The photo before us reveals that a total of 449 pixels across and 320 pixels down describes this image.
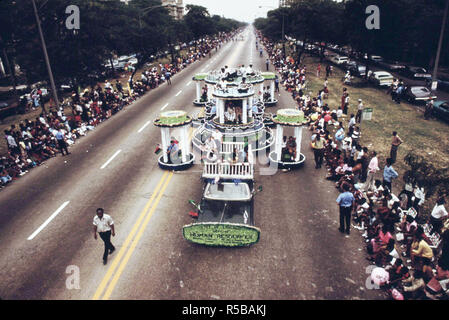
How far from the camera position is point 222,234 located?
9297mm

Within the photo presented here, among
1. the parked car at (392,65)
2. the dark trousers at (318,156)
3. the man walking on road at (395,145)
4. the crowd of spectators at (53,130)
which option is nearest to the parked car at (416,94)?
the man walking on road at (395,145)

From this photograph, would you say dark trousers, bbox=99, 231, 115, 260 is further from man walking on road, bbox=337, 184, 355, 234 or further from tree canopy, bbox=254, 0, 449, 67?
Answer: tree canopy, bbox=254, 0, 449, 67

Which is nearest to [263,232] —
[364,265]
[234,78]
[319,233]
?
[319,233]

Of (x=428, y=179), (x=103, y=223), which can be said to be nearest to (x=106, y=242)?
(x=103, y=223)

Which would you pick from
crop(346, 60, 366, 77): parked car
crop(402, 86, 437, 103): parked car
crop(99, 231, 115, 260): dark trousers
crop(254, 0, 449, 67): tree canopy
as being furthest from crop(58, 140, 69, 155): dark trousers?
crop(346, 60, 366, 77): parked car

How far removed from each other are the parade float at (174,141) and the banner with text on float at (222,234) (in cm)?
647

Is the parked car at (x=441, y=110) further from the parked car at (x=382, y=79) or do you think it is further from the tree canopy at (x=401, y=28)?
the tree canopy at (x=401, y=28)

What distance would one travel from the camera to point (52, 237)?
1059 centimetres

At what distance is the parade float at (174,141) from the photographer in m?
14.9

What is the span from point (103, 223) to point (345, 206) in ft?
25.5

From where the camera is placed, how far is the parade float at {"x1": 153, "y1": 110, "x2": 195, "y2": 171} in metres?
14.9

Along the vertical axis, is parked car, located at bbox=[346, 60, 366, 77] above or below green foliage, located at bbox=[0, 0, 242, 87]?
below

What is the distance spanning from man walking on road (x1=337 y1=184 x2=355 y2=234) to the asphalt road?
1.12ft
